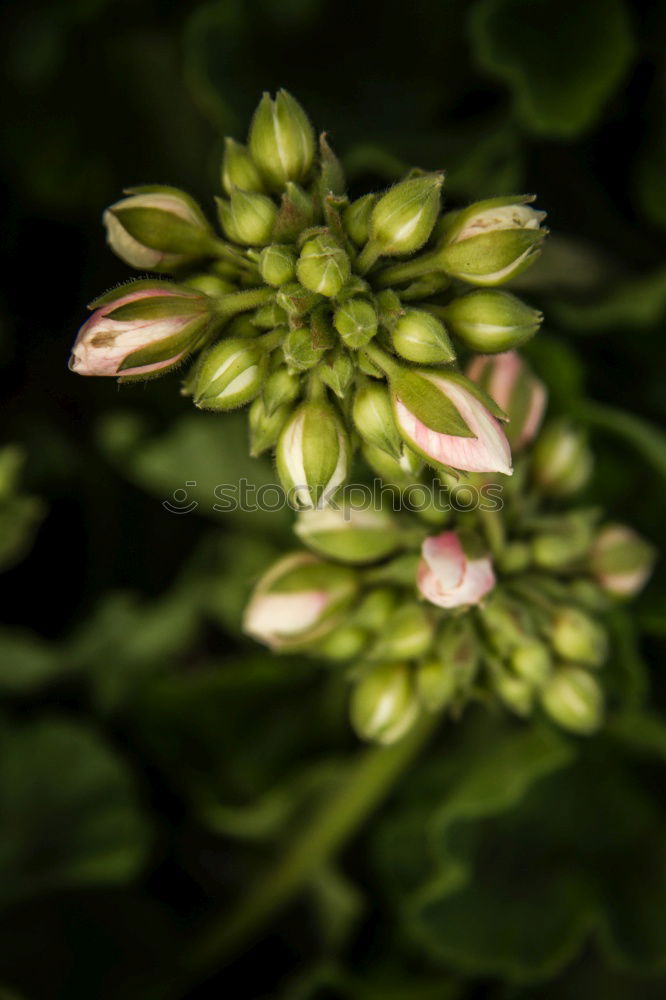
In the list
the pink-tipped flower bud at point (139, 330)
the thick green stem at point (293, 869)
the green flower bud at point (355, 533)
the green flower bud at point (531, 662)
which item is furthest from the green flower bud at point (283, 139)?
the thick green stem at point (293, 869)

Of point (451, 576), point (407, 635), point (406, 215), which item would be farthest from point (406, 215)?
point (407, 635)

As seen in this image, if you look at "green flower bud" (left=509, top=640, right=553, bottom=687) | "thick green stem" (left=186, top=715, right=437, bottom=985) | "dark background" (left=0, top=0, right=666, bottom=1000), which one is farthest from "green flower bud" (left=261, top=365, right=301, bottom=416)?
"thick green stem" (left=186, top=715, right=437, bottom=985)

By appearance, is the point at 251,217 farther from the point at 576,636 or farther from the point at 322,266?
the point at 576,636

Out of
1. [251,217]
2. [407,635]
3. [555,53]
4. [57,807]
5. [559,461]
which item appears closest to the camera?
[251,217]

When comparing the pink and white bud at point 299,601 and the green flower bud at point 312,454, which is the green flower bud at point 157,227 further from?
the pink and white bud at point 299,601

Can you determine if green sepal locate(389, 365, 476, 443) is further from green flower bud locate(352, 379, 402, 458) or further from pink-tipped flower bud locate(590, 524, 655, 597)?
pink-tipped flower bud locate(590, 524, 655, 597)

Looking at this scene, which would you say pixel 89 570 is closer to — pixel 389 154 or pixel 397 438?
pixel 389 154

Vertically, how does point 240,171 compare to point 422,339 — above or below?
above
